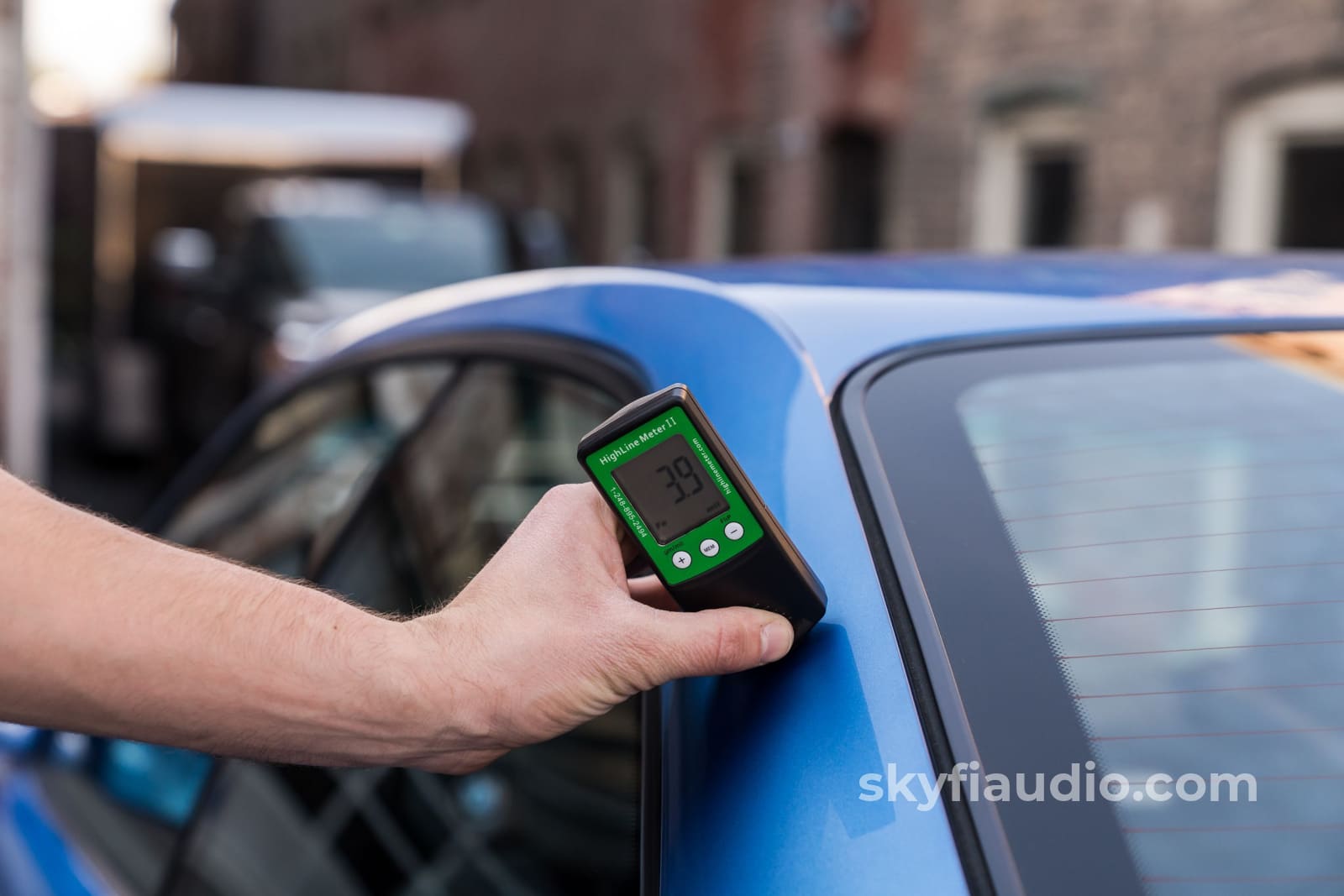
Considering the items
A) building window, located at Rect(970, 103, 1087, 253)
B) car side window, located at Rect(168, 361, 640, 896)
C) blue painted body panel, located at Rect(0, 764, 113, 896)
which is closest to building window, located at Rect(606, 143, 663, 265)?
building window, located at Rect(970, 103, 1087, 253)

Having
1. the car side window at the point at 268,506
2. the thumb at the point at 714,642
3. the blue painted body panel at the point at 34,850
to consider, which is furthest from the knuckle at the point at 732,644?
the blue painted body panel at the point at 34,850

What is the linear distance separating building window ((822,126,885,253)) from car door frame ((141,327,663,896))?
1071 cm

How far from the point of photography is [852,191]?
1299cm

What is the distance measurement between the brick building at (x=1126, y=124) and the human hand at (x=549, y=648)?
691 cm

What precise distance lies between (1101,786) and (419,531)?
120 cm

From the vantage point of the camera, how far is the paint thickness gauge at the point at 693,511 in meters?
1.03

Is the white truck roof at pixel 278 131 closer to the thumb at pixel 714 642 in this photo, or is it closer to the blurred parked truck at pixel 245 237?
the blurred parked truck at pixel 245 237

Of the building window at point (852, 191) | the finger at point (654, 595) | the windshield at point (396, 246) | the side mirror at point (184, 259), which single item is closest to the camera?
the finger at point (654, 595)

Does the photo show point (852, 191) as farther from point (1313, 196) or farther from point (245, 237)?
point (245, 237)

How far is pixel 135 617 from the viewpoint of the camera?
1.01 metres

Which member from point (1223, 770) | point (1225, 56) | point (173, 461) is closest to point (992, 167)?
point (1225, 56)

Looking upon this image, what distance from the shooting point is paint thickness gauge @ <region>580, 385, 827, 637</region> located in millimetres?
1032

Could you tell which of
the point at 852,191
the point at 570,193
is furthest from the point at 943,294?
the point at 570,193

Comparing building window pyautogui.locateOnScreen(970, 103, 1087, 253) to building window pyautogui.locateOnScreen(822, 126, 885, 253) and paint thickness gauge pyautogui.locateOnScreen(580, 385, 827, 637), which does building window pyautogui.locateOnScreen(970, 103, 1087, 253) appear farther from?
paint thickness gauge pyautogui.locateOnScreen(580, 385, 827, 637)
